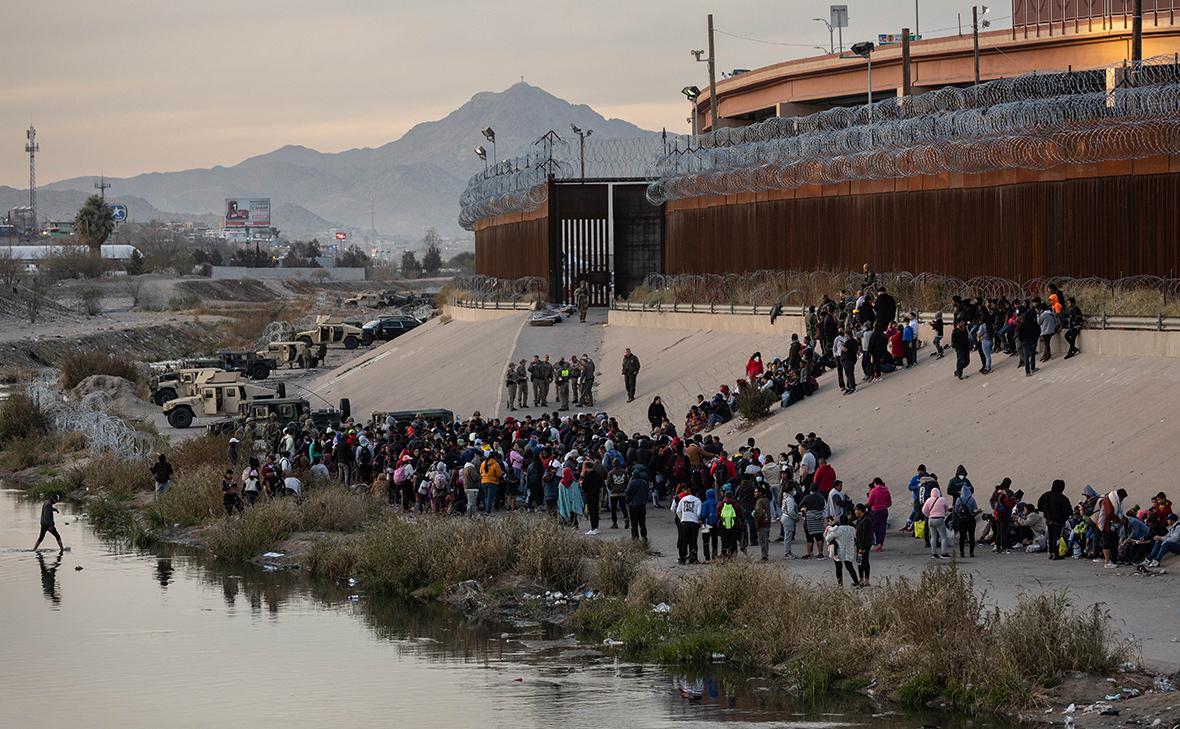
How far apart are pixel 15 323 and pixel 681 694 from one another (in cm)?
9118

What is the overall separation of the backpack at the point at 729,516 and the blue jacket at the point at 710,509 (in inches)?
12.2

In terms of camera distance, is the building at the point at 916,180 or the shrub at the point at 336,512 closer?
the shrub at the point at 336,512

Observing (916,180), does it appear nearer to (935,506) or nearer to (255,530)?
(255,530)

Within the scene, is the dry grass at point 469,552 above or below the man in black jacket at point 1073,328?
below

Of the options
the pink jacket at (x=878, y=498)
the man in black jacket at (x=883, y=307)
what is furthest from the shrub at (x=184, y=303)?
the pink jacket at (x=878, y=498)

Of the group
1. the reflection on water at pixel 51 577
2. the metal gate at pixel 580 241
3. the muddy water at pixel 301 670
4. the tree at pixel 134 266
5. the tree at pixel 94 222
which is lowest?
the muddy water at pixel 301 670

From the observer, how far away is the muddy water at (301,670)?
19.2m

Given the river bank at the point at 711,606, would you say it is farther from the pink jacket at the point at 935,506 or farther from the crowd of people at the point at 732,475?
the pink jacket at the point at 935,506

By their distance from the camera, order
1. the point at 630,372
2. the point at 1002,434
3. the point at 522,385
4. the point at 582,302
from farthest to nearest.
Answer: the point at 582,302
the point at 522,385
the point at 630,372
the point at 1002,434

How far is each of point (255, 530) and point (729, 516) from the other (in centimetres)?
1051

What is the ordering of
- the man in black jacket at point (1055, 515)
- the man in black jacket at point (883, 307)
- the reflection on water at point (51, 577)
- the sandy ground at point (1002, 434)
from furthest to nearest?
the man in black jacket at point (883, 307) → the reflection on water at point (51, 577) → the man in black jacket at point (1055, 515) → the sandy ground at point (1002, 434)

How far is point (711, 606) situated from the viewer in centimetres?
2147

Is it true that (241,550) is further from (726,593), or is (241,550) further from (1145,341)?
(1145,341)

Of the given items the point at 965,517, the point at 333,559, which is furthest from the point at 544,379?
the point at 965,517
